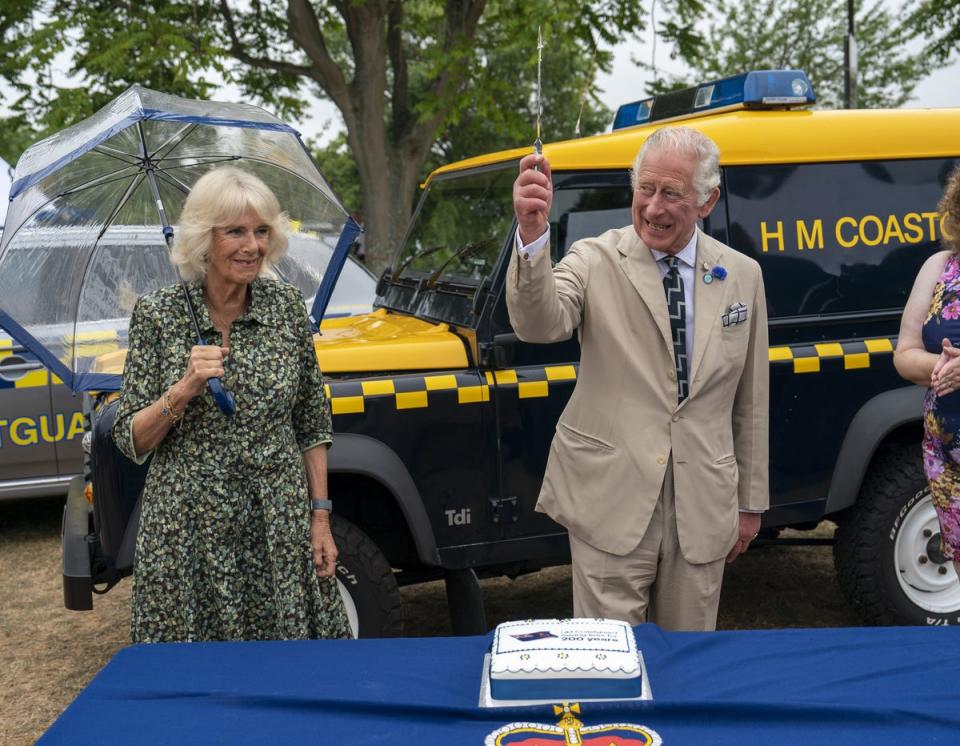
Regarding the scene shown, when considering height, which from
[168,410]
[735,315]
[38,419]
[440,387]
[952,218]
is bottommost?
[38,419]

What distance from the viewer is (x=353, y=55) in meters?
13.2

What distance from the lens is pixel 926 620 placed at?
188 inches

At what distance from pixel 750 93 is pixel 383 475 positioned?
2.23 metres

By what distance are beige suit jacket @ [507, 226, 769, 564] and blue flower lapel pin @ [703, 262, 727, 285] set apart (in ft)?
0.03

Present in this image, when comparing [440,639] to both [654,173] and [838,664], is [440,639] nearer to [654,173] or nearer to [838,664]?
[838,664]

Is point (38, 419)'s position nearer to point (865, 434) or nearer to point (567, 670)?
point (865, 434)

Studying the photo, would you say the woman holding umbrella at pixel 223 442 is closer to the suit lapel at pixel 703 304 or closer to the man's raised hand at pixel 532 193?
the man's raised hand at pixel 532 193

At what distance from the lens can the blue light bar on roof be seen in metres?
4.58

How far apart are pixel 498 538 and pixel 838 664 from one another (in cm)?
215

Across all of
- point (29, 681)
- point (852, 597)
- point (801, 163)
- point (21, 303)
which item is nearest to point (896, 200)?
point (801, 163)

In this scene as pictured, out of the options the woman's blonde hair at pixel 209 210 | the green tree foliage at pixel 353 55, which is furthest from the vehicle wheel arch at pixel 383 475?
the green tree foliage at pixel 353 55

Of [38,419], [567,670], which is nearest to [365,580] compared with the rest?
[567,670]

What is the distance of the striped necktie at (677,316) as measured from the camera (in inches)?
116

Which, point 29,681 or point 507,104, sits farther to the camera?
point 507,104
